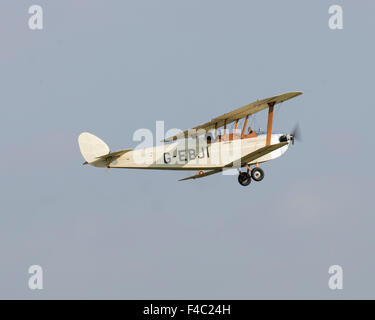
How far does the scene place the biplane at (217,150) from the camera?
26.0 m

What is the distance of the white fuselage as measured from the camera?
26.1 metres

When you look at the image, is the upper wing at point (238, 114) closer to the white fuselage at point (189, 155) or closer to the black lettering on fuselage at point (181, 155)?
the white fuselage at point (189, 155)

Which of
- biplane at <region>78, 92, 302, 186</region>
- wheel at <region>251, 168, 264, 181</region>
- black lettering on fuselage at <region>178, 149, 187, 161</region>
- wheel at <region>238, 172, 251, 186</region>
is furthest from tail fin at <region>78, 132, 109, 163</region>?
wheel at <region>251, 168, 264, 181</region>

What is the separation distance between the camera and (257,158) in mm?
27625

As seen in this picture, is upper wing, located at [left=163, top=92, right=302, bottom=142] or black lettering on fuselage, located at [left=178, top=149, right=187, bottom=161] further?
upper wing, located at [left=163, top=92, right=302, bottom=142]

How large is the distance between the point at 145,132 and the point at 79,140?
7.74 ft

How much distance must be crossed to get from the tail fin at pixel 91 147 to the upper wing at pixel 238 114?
3.90 m

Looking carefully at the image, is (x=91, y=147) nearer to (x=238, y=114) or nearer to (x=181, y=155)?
(x=181, y=155)

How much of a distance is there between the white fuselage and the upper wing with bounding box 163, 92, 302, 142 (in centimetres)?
95

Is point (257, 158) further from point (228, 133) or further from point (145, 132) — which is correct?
point (145, 132)

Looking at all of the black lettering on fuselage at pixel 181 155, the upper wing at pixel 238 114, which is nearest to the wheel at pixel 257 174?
the upper wing at pixel 238 114

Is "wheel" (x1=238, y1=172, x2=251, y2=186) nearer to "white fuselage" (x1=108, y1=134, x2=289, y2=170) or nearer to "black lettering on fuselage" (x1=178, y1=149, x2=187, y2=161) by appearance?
"white fuselage" (x1=108, y1=134, x2=289, y2=170)

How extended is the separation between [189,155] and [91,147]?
3163 mm
